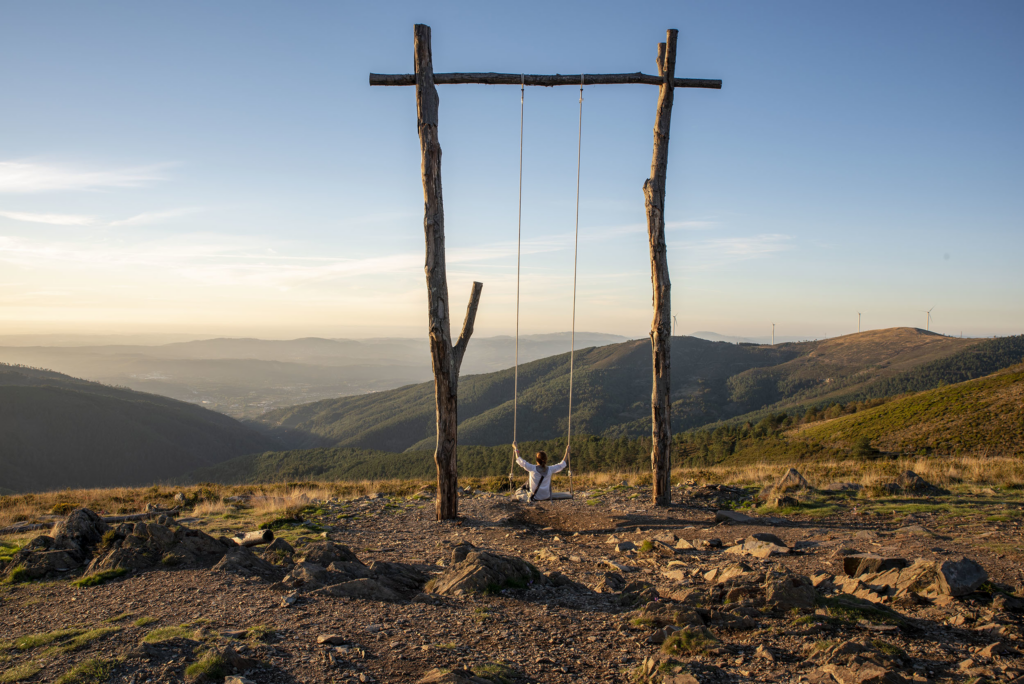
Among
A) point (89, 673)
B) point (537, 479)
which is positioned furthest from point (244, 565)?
point (537, 479)

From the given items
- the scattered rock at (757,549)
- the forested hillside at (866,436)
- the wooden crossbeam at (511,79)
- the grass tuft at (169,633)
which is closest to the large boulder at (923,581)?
the scattered rock at (757,549)

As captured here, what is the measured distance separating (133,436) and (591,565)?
133 m

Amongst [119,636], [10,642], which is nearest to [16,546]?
[10,642]

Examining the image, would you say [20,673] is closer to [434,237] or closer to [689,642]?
[689,642]

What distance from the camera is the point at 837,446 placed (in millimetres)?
30203

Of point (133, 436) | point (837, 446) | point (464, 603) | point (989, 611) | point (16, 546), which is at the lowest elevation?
point (133, 436)

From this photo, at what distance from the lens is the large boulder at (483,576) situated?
5.68m

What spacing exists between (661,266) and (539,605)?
7.31m

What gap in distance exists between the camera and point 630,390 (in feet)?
456

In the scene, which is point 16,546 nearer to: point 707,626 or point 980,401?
point 707,626

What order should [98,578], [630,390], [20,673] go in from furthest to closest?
[630,390], [98,578], [20,673]

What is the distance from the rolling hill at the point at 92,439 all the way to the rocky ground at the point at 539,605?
103m

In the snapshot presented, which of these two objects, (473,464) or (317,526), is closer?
(317,526)

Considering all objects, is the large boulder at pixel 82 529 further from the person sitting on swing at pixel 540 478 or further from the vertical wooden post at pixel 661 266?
the vertical wooden post at pixel 661 266
